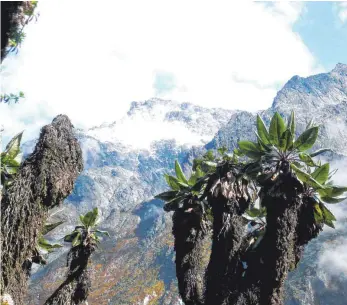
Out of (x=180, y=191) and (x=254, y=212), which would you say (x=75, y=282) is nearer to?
(x=180, y=191)

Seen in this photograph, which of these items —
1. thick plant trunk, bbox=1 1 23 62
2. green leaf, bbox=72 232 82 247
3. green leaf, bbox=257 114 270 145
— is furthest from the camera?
green leaf, bbox=72 232 82 247

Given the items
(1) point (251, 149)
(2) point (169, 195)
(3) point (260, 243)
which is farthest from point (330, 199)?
(2) point (169, 195)

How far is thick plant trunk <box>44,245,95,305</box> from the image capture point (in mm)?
20922

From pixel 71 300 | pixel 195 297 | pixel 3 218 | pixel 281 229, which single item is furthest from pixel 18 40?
pixel 71 300

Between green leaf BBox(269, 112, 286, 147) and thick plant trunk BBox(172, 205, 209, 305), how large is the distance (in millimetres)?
4063

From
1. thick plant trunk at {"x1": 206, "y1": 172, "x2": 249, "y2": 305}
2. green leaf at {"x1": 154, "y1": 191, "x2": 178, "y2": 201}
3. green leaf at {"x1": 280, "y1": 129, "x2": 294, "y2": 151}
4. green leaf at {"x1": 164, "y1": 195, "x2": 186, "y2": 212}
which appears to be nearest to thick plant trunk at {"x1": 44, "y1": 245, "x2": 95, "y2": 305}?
green leaf at {"x1": 154, "y1": 191, "x2": 178, "y2": 201}

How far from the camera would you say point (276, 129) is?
48.3ft

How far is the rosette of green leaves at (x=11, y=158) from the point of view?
13.6 metres

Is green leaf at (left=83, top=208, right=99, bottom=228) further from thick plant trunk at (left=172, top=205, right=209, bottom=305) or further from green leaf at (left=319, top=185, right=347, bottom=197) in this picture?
green leaf at (left=319, top=185, right=347, bottom=197)

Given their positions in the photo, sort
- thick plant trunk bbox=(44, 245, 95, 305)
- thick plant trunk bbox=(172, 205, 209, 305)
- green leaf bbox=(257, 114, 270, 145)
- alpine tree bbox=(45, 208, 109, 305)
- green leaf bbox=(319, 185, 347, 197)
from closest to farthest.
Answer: green leaf bbox=(319, 185, 347, 197), green leaf bbox=(257, 114, 270, 145), thick plant trunk bbox=(172, 205, 209, 305), thick plant trunk bbox=(44, 245, 95, 305), alpine tree bbox=(45, 208, 109, 305)

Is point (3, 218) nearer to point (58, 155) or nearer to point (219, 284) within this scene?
point (58, 155)

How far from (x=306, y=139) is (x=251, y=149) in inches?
70.5

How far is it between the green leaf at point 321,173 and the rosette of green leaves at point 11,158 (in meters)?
9.02

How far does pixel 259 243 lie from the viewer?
1483 cm
